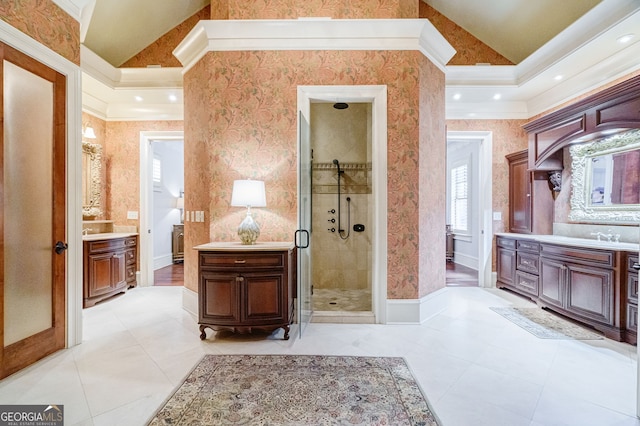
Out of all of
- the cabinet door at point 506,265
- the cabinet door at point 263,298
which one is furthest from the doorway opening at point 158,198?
the cabinet door at point 506,265

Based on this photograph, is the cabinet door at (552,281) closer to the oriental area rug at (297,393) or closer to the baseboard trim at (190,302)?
the oriental area rug at (297,393)

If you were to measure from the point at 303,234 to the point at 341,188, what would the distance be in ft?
5.70

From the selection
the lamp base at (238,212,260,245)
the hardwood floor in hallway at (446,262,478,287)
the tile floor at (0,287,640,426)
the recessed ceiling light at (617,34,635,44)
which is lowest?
the hardwood floor in hallway at (446,262,478,287)

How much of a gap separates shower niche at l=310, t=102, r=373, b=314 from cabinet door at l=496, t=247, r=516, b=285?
81.8 inches

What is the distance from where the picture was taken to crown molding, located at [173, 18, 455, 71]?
10.2ft

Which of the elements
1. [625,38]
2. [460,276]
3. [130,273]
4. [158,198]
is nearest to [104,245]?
[130,273]

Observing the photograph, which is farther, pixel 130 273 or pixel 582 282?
pixel 130 273

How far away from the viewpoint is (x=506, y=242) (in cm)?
445

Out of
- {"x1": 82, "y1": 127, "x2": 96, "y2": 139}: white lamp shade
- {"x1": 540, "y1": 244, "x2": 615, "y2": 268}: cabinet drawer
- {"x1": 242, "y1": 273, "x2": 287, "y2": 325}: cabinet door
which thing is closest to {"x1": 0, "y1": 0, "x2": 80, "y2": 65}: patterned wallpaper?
{"x1": 82, "y1": 127, "x2": 96, "y2": 139}: white lamp shade

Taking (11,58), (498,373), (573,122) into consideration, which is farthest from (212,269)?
(573,122)

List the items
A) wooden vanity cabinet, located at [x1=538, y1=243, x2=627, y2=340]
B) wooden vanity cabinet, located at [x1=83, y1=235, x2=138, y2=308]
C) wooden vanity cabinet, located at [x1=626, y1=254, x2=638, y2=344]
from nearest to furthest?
wooden vanity cabinet, located at [x1=626, y1=254, x2=638, y2=344] → wooden vanity cabinet, located at [x1=538, y1=243, x2=627, y2=340] → wooden vanity cabinet, located at [x1=83, y1=235, x2=138, y2=308]

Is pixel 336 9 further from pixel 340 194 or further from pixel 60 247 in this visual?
pixel 60 247

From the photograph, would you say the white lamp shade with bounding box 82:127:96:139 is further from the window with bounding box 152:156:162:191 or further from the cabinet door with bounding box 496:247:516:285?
the cabinet door with bounding box 496:247:516:285

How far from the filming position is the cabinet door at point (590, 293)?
9.32 feet
